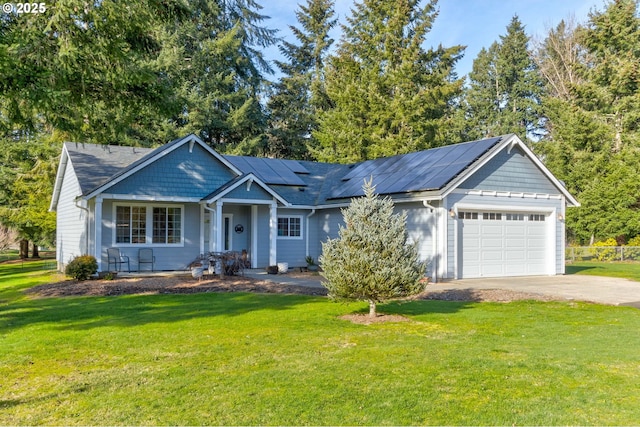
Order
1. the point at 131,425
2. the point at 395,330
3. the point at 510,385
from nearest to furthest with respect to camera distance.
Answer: the point at 131,425
the point at 510,385
the point at 395,330

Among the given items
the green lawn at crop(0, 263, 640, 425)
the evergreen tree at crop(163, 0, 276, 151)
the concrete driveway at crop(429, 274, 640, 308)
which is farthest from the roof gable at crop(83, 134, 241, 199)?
the evergreen tree at crop(163, 0, 276, 151)

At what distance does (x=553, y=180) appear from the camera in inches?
738

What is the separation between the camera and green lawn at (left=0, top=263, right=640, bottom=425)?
4.63m

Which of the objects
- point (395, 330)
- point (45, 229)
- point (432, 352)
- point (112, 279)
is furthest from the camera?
point (45, 229)

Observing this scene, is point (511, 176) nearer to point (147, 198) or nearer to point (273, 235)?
point (273, 235)

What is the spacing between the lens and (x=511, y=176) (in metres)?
17.9

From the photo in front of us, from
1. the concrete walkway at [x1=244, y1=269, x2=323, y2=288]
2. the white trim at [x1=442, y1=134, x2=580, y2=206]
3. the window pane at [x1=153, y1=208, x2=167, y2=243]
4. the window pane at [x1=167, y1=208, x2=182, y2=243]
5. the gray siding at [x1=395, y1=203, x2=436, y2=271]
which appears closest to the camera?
the concrete walkway at [x1=244, y1=269, x2=323, y2=288]

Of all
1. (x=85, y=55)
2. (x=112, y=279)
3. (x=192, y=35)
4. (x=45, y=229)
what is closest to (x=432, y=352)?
(x=85, y=55)

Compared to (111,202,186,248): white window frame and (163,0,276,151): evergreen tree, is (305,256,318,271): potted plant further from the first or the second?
(163,0,276,151): evergreen tree

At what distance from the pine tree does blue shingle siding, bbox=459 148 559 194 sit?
814cm

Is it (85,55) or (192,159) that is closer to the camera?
(85,55)

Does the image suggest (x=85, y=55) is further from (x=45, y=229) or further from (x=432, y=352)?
(x=45, y=229)

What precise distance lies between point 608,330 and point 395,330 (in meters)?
3.59

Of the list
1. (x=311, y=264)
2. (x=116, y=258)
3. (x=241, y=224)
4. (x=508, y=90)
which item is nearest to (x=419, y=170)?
(x=311, y=264)
